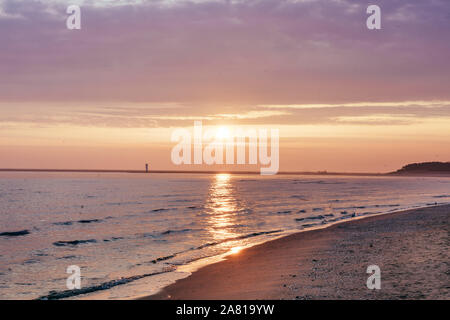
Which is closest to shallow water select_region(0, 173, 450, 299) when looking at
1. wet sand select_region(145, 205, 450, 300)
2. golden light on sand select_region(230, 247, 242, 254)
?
golden light on sand select_region(230, 247, 242, 254)

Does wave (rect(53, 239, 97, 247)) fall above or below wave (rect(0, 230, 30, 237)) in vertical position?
above

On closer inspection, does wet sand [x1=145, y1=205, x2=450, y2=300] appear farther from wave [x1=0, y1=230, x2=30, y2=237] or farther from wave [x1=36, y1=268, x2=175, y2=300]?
wave [x1=0, y1=230, x2=30, y2=237]

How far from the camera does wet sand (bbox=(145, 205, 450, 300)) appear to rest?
13.0m

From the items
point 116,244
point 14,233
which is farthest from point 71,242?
point 14,233

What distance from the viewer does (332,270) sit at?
16141 millimetres

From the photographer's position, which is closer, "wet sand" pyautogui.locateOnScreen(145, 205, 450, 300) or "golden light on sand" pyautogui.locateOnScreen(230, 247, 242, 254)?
"wet sand" pyautogui.locateOnScreen(145, 205, 450, 300)

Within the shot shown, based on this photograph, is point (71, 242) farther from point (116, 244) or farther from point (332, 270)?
point (332, 270)

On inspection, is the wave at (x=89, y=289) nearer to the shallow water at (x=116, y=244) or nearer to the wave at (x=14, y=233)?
the shallow water at (x=116, y=244)

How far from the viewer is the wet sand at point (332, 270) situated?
13.0 m

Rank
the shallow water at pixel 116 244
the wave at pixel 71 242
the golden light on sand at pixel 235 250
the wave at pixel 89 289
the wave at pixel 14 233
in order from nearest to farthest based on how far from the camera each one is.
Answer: the wave at pixel 89 289 → the shallow water at pixel 116 244 → the golden light on sand at pixel 235 250 → the wave at pixel 71 242 → the wave at pixel 14 233

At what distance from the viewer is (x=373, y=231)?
27281mm

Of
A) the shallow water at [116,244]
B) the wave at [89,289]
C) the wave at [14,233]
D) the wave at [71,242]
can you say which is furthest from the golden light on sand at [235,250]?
the wave at [14,233]

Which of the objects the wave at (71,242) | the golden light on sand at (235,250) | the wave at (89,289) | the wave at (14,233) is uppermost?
the wave at (89,289)
